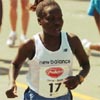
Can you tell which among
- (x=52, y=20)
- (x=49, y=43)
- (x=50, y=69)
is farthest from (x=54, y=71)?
(x=52, y=20)

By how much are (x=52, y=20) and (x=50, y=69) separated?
1.26 feet

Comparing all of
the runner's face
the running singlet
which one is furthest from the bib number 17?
the runner's face

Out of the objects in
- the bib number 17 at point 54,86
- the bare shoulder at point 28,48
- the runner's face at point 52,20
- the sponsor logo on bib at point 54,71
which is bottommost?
the bib number 17 at point 54,86

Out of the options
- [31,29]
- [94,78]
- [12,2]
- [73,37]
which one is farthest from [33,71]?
[31,29]

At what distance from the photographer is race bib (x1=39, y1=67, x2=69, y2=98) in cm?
389

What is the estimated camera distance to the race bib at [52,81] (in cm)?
389

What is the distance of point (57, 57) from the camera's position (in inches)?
151

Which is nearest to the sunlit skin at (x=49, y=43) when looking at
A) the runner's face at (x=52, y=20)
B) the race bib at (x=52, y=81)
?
the runner's face at (x=52, y=20)

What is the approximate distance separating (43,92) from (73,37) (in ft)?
1.55

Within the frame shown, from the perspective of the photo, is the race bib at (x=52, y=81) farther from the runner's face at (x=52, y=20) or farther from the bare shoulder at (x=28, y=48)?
the runner's face at (x=52, y=20)

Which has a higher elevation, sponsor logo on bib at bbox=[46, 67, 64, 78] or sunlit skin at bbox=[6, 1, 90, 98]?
sunlit skin at bbox=[6, 1, 90, 98]

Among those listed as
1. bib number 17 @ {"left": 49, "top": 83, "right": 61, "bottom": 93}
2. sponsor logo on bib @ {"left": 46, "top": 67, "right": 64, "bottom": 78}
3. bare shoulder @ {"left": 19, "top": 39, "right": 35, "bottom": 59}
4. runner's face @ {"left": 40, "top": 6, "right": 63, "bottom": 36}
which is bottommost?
bib number 17 @ {"left": 49, "top": 83, "right": 61, "bottom": 93}

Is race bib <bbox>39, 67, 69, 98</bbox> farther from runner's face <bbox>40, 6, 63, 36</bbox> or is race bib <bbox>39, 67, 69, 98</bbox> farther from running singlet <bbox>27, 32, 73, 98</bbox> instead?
runner's face <bbox>40, 6, 63, 36</bbox>

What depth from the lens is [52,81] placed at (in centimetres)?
392
